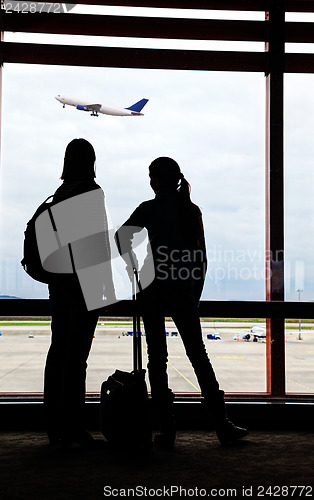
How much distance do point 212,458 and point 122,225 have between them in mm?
1239

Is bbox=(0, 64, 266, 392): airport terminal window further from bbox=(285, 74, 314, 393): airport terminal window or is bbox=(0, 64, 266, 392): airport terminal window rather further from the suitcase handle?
the suitcase handle

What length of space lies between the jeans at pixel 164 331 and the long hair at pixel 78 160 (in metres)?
0.68

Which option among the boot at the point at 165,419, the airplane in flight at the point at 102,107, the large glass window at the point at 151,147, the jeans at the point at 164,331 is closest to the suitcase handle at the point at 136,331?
the jeans at the point at 164,331

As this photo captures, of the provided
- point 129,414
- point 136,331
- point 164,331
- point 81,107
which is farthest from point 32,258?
point 81,107

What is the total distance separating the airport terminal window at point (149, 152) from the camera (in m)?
3.16

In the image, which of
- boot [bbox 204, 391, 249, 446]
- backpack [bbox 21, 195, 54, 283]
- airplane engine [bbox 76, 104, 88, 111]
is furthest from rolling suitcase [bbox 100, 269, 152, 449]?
airplane engine [bbox 76, 104, 88, 111]

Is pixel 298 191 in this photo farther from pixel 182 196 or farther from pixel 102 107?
pixel 102 107

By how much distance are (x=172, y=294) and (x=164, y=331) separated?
203mm

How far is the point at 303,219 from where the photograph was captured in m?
3.34

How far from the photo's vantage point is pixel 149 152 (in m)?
3.28

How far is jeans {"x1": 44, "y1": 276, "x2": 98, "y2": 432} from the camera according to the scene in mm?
2436

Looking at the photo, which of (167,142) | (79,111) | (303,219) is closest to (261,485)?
(303,219)

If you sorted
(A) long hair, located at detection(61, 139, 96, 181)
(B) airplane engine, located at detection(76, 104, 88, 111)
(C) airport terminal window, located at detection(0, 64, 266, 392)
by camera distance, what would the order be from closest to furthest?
(A) long hair, located at detection(61, 139, 96, 181)
(B) airplane engine, located at detection(76, 104, 88, 111)
(C) airport terminal window, located at detection(0, 64, 266, 392)

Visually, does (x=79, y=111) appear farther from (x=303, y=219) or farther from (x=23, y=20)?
(x=303, y=219)
